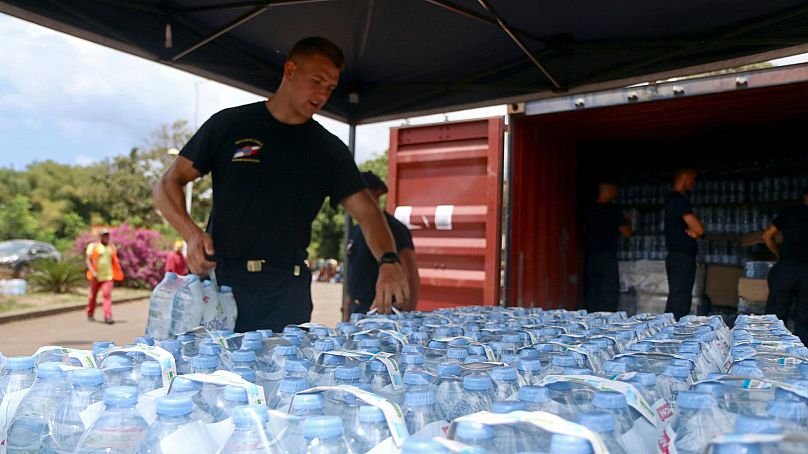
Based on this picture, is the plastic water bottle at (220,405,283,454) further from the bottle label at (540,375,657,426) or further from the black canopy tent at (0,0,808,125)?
the black canopy tent at (0,0,808,125)

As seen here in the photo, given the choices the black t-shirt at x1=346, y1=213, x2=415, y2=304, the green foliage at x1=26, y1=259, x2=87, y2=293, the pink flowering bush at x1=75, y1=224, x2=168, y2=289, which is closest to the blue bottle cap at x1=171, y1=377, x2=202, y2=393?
the black t-shirt at x1=346, y1=213, x2=415, y2=304

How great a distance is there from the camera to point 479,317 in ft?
11.3

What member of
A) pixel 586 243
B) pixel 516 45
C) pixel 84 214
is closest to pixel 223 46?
pixel 516 45

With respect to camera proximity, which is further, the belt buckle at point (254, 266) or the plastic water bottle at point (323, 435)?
the belt buckle at point (254, 266)

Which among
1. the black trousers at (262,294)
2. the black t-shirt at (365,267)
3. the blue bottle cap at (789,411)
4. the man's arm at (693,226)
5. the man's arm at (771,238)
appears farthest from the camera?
the man's arm at (771,238)

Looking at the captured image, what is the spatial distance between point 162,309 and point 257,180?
0.84 meters

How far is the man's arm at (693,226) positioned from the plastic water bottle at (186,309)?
532 centimetres

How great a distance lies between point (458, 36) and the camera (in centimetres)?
432

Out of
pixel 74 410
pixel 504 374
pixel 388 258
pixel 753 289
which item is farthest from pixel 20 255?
pixel 504 374

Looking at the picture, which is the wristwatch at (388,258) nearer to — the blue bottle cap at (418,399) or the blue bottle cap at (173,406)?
the blue bottle cap at (418,399)

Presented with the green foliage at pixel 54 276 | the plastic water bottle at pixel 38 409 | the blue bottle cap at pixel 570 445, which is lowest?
the green foliage at pixel 54 276

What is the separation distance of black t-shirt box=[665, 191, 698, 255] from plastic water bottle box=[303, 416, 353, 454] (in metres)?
6.33

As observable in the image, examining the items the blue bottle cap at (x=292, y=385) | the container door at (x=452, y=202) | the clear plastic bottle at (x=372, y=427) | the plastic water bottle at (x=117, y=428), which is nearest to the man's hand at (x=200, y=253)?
the blue bottle cap at (x=292, y=385)

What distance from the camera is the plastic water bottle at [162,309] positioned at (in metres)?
2.94
